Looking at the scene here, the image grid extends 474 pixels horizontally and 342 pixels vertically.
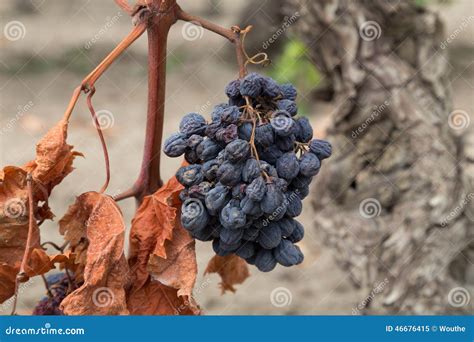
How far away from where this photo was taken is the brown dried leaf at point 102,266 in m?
1.10

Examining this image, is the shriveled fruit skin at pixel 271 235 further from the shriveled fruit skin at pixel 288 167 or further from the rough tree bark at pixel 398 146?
the rough tree bark at pixel 398 146

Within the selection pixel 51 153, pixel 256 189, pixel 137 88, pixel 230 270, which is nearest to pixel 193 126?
pixel 256 189

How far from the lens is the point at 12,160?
12.1 feet

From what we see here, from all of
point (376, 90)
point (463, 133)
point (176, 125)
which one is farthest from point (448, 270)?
point (176, 125)

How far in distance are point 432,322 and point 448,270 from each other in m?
0.80

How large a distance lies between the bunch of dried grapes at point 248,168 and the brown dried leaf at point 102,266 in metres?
0.13

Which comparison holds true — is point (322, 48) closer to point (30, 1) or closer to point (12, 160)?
point (12, 160)

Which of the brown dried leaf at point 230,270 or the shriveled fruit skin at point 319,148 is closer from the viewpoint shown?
the shriveled fruit skin at point 319,148

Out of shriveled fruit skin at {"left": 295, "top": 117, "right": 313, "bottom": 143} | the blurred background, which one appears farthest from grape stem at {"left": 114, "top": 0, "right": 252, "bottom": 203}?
the blurred background

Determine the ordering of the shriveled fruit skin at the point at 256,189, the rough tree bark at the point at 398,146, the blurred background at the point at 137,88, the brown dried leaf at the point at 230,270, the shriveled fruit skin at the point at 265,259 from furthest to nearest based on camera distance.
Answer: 1. the blurred background at the point at 137,88
2. the rough tree bark at the point at 398,146
3. the brown dried leaf at the point at 230,270
4. the shriveled fruit skin at the point at 265,259
5. the shriveled fruit skin at the point at 256,189

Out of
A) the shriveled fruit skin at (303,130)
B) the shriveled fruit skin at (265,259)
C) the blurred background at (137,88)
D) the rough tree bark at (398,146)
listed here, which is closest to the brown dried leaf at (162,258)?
the shriveled fruit skin at (265,259)

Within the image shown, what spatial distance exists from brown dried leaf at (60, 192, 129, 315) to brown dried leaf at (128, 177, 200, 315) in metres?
→ 0.04

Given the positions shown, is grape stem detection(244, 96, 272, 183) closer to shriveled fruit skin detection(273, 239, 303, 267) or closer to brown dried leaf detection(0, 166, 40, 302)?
shriveled fruit skin detection(273, 239, 303, 267)

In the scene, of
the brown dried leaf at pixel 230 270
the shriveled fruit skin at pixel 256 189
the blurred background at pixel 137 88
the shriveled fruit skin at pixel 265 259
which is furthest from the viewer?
the blurred background at pixel 137 88
